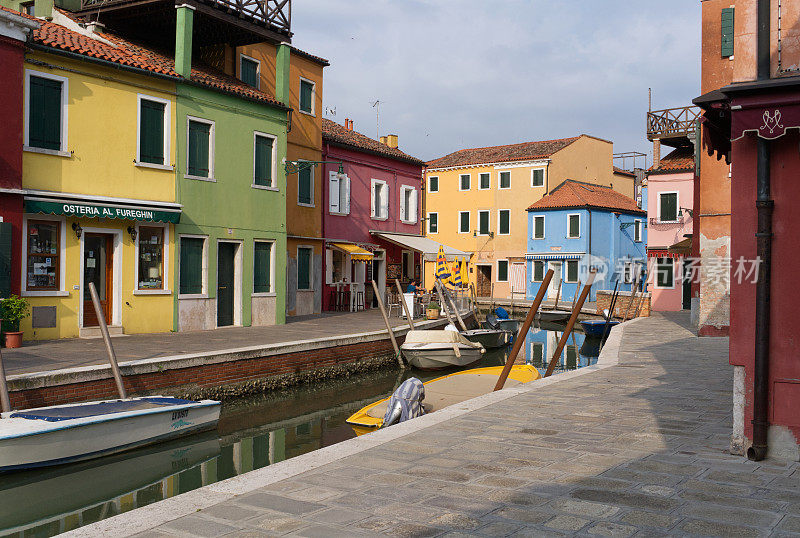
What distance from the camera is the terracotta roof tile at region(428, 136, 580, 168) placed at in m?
40.9

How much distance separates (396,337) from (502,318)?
758 cm

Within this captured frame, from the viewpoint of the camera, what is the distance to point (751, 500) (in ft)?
15.4

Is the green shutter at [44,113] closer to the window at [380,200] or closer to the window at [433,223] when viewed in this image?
the window at [380,200]

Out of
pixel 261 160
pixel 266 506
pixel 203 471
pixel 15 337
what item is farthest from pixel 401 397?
pixel 261 160

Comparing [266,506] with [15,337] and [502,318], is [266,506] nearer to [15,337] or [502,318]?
[15,337]


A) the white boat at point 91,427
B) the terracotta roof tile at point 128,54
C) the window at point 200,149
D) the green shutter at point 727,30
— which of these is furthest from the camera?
the green shutter at point 727,30

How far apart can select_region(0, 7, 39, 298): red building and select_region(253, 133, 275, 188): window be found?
665 centimetres

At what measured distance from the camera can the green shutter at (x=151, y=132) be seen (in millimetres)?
16016

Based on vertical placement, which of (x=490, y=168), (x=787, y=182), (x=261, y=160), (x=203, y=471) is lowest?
(x=203, y=471)

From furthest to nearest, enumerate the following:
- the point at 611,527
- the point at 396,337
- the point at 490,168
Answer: the point at 490,168 → the point at 396,337 → the point at 611,527

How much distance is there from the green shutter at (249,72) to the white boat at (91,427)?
13549 mm

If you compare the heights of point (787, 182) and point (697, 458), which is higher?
point (787, 182)

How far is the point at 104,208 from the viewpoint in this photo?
1461 centimetres

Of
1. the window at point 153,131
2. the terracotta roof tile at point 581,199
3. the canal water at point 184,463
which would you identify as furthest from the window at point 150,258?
the terracotta roof tile at point 581,199
